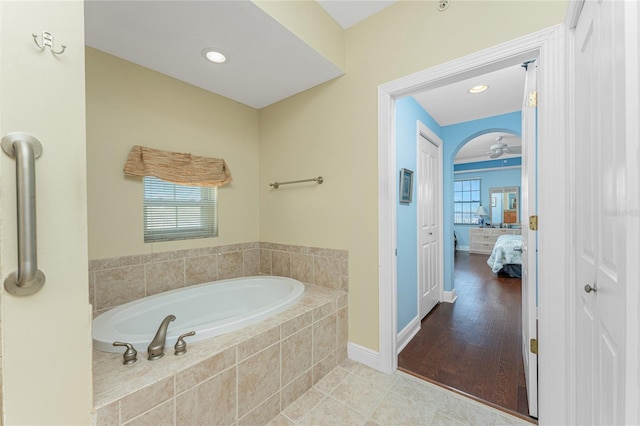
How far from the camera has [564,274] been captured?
4.15 feet

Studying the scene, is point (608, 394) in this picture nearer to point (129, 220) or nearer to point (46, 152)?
point (46, 152)

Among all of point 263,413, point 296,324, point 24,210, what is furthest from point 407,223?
point 24,210

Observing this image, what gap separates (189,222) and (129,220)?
1.51 ft

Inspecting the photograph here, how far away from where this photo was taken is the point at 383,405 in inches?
61.4

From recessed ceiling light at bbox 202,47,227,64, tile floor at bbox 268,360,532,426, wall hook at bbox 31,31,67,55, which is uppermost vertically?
recessed ceiling light at bbox 202,47,227,64

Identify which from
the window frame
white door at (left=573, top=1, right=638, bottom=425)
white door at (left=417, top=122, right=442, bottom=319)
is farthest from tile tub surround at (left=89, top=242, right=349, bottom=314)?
the window frame

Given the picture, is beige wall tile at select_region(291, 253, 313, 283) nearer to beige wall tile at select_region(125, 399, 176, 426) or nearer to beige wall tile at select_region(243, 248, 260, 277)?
beige wall tile at select_region(243, 248, 260, 277)

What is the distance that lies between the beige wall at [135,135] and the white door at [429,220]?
1.99 meters

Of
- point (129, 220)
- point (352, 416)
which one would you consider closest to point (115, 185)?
point (129, 220)

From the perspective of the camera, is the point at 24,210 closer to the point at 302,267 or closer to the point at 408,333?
the point at 302,267

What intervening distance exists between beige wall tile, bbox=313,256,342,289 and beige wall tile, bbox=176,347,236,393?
1.04 meters

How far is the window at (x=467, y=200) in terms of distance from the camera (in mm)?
7531

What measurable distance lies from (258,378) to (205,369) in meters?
0.34

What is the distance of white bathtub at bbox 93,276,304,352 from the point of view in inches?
52.0
